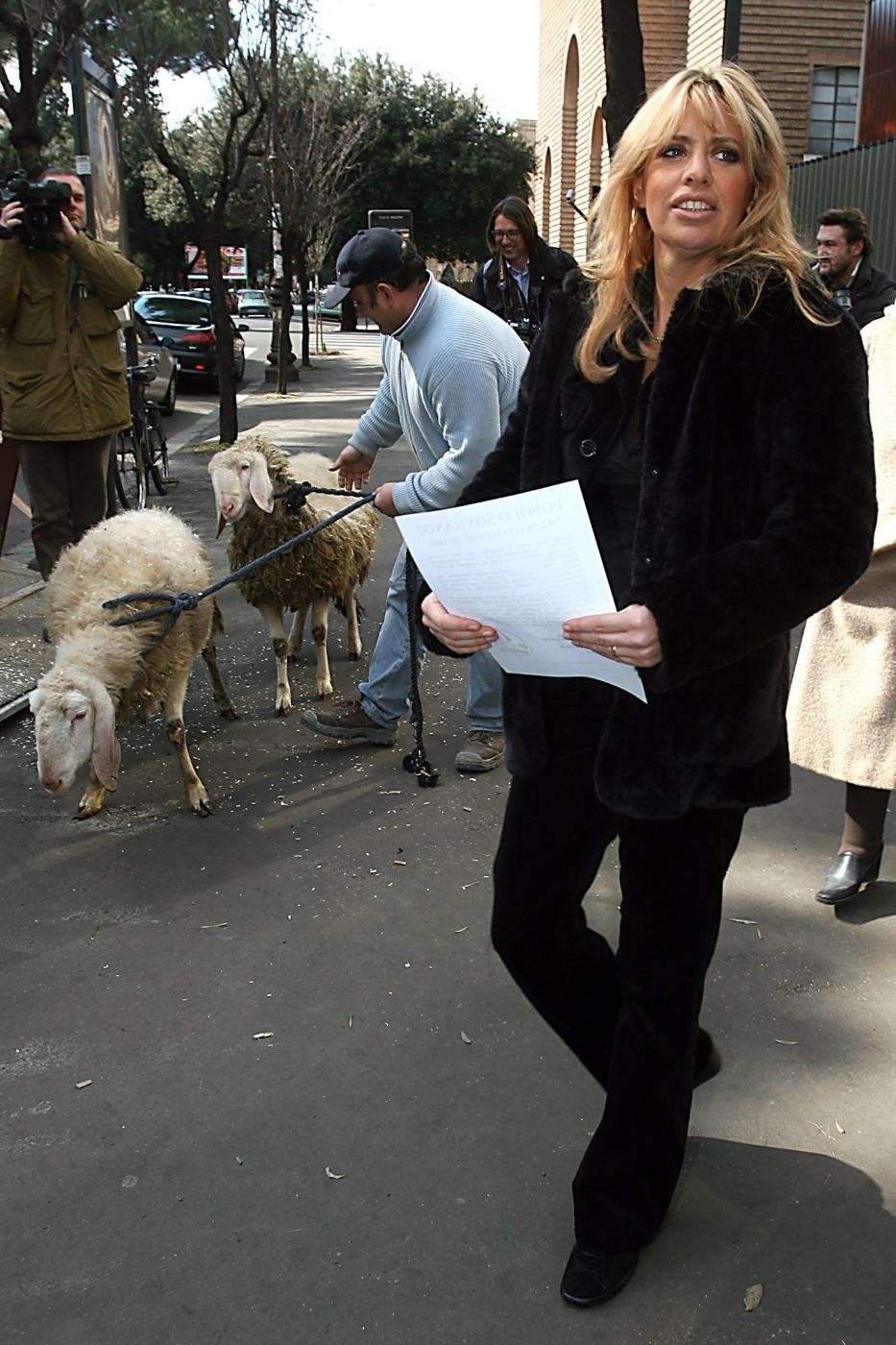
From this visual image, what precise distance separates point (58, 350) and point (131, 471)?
553cm

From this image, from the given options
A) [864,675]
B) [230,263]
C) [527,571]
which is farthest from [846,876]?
[230,263]

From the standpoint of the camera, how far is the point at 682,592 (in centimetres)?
180

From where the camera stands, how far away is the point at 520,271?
779cm

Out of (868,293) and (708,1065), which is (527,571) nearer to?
(708,1065)

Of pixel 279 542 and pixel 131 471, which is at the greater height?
pixel 279 542

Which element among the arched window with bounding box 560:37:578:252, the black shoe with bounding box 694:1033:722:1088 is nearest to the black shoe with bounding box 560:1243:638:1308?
the black shoe with bounding box 694:1033:722:1088

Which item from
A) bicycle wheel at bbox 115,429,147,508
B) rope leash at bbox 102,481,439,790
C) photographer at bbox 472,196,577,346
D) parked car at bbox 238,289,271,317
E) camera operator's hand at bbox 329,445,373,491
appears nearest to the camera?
rope leash at bbox 102,481,439,790

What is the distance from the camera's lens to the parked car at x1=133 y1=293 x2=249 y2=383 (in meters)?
21.8

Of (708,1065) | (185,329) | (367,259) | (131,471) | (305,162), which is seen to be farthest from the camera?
(305,162)

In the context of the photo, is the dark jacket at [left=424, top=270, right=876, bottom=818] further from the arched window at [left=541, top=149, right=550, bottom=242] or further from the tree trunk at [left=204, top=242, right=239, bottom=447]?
the arched window at [left=541, top=149, right=550, bottom=242]

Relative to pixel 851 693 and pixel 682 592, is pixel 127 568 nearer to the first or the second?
pixel 851 693

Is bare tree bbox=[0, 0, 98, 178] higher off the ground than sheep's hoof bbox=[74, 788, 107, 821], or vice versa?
bare tree bbox=[0, 0, 98, 178]

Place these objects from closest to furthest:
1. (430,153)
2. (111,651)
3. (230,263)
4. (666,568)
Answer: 1. (666,568)
2. (111,651)
3. (430,153)
4. (230,263)

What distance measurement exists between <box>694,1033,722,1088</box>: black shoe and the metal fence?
1060cm
